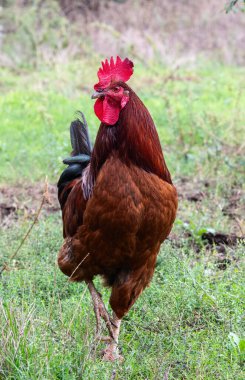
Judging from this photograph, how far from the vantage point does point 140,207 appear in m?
3.84

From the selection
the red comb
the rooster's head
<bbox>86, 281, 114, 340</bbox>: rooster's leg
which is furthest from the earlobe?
<bbox>86, 281, 114, 340</bbox>: rooster's leg

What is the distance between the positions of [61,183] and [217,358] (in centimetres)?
183

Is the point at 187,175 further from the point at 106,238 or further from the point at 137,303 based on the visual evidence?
the point at 106,238

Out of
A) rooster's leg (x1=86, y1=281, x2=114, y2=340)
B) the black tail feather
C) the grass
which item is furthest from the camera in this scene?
the black tail feather

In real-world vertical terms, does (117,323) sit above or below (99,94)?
below

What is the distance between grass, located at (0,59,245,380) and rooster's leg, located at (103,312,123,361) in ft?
0.24

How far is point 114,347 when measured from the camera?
4.20 meters

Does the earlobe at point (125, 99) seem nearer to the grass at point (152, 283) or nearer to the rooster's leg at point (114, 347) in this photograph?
the grass at point (152, 283)

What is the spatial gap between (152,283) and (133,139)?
145 cm

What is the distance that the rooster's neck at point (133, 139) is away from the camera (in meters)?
3.94

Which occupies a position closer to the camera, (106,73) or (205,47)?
(106,73)

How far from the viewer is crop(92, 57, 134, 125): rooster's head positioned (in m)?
3.90

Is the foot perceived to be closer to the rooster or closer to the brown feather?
the rooster

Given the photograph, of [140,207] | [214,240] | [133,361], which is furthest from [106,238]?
[214,240]
